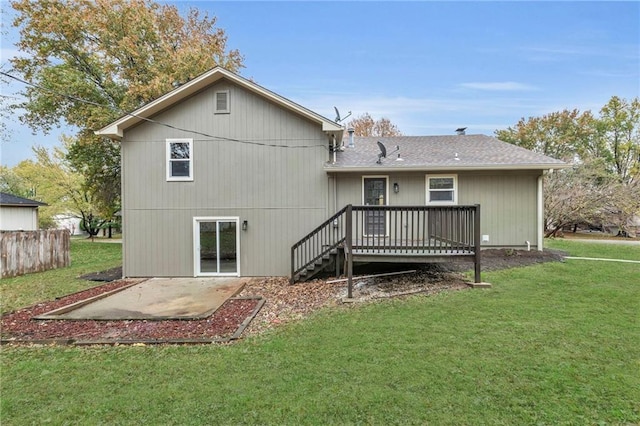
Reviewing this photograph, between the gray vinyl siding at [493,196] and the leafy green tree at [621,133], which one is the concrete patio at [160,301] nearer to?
the gray vinyl siding at [493,196]

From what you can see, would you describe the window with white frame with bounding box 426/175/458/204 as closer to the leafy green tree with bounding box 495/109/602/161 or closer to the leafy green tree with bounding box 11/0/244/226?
the leafy green tree with bounding box 11/0/244/226

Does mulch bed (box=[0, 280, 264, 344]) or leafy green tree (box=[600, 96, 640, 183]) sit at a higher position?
leafy green tree (box=[600, 96, 640, 183])

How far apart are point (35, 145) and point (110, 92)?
1634cm

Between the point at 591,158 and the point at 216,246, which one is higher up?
the point at 591,158

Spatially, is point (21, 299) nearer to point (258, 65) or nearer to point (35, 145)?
point (258, 65)

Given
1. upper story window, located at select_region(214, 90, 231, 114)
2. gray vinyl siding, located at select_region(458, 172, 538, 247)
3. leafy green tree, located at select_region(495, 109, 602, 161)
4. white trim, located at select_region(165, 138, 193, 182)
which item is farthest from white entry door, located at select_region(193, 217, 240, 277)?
leafy green tree, located at select_region(495, 109, 602, 161)

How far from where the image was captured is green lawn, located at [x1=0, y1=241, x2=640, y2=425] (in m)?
2.80

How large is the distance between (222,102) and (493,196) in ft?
29.0

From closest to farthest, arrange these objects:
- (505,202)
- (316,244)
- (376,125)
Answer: (316,244) < (505,202) < (376,125)

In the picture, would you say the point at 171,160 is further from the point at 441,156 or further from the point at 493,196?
the point at 493,196

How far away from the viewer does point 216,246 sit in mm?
9492

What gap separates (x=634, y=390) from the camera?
9.84 ft

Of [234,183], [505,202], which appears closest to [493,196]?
[505,202]

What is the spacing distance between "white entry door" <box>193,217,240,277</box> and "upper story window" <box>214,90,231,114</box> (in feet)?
10.5
